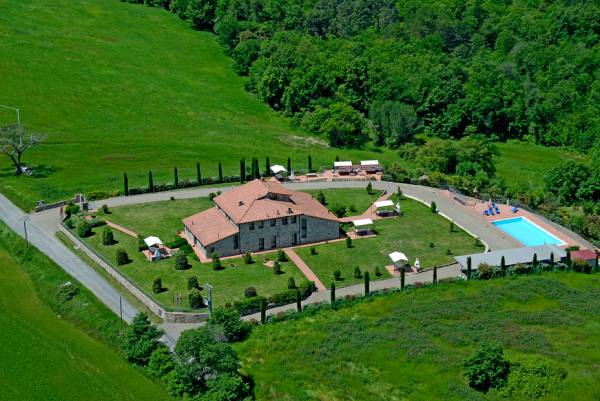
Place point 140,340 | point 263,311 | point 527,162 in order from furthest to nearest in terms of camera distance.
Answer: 1. point 527,162
2. point 263,311
3. point 140,340

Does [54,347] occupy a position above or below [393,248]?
below

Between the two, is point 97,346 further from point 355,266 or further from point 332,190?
point 332,190

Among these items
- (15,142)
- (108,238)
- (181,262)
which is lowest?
(181,262)

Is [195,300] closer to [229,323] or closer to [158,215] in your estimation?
[229,323]

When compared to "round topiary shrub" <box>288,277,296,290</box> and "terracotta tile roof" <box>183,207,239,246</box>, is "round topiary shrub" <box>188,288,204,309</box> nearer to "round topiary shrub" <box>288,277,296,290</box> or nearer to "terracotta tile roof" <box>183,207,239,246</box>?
"round topiary shrub" <box>288,277,296,290</box>

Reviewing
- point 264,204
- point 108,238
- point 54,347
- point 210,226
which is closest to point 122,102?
point 108,238

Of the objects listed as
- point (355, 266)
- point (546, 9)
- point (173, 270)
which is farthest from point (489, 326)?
point (546, 9)

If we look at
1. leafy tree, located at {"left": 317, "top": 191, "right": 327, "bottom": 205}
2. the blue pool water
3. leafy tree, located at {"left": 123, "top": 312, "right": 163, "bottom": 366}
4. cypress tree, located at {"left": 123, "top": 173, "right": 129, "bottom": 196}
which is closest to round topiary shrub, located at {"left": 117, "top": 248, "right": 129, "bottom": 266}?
leafy tree, located at {"left": 123, "top": 312, "right": 163, "bottom": 366}
